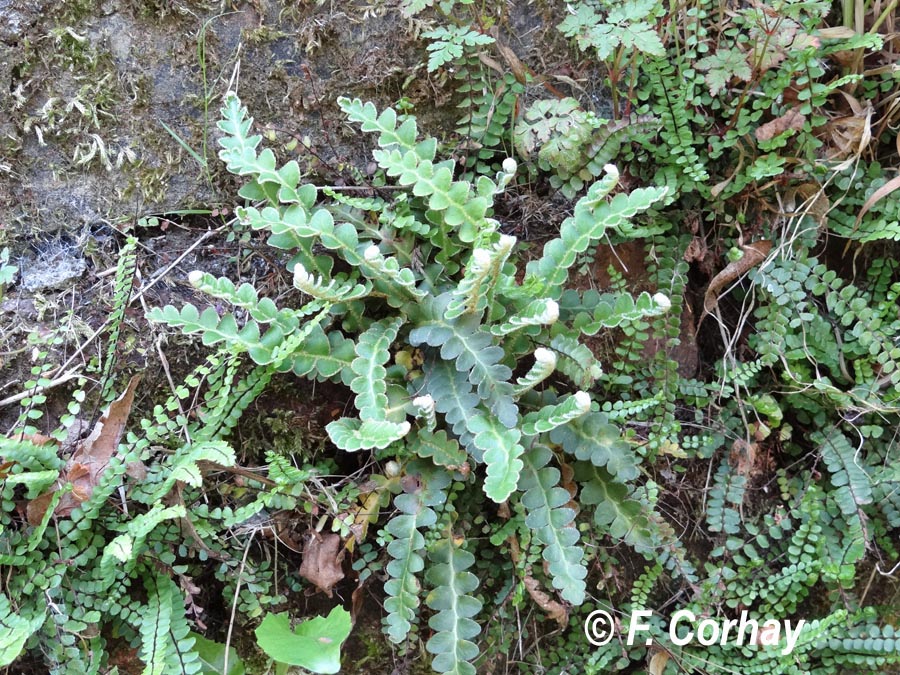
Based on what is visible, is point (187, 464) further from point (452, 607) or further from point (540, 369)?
point (540, 369)

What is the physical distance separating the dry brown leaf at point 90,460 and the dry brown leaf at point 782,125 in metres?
2.14

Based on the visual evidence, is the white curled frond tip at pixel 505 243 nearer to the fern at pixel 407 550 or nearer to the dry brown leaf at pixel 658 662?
the fern at pixel 407 550

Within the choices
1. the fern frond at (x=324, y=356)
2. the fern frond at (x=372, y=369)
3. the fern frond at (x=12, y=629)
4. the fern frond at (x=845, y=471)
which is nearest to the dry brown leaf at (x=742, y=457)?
the fern frond at (x=845, y=471)

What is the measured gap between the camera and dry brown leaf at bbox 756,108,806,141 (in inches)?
88.6

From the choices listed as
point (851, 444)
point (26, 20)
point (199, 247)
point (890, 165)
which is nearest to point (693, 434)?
point (851, 444)

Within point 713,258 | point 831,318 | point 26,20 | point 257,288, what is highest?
point 26,20

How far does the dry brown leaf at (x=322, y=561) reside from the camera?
2.09m

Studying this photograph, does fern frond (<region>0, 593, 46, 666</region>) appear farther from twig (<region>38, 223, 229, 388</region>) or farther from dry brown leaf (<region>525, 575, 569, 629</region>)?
dry brown leaf (<region>525, 575, 569, 629</region>)

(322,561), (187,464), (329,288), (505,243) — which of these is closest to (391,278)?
(329,288)

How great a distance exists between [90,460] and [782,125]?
2.39m

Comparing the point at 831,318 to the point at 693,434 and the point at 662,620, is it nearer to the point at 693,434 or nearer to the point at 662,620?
the point at 693,434

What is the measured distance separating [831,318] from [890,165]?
0.59m

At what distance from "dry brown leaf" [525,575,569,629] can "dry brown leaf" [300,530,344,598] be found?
59cm

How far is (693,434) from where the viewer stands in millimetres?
2428
